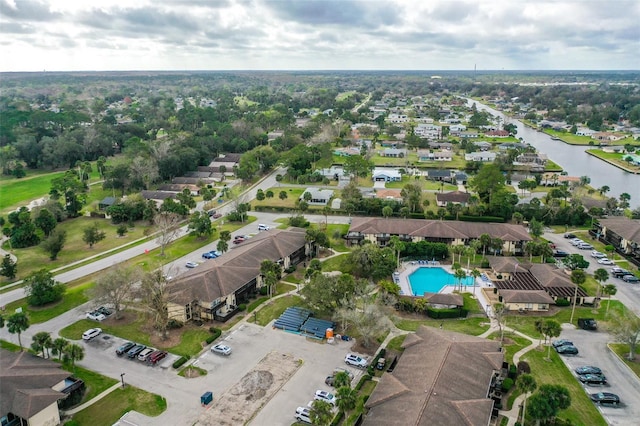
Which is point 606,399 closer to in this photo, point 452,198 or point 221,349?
point 221,349

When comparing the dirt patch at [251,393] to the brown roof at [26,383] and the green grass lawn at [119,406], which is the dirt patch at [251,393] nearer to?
the green grass lawn at [119,406]

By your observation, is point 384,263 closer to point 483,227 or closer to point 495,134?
point 483,227

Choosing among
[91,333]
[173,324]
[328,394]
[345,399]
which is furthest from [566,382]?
[91,333]

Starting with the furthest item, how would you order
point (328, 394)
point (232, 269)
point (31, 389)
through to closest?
point (232, 269) < point (328, 394) < point (31, 389)

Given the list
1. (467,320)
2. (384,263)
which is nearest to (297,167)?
(384,263)

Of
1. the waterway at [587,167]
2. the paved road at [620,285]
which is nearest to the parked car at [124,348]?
the paved road at [620,285]
